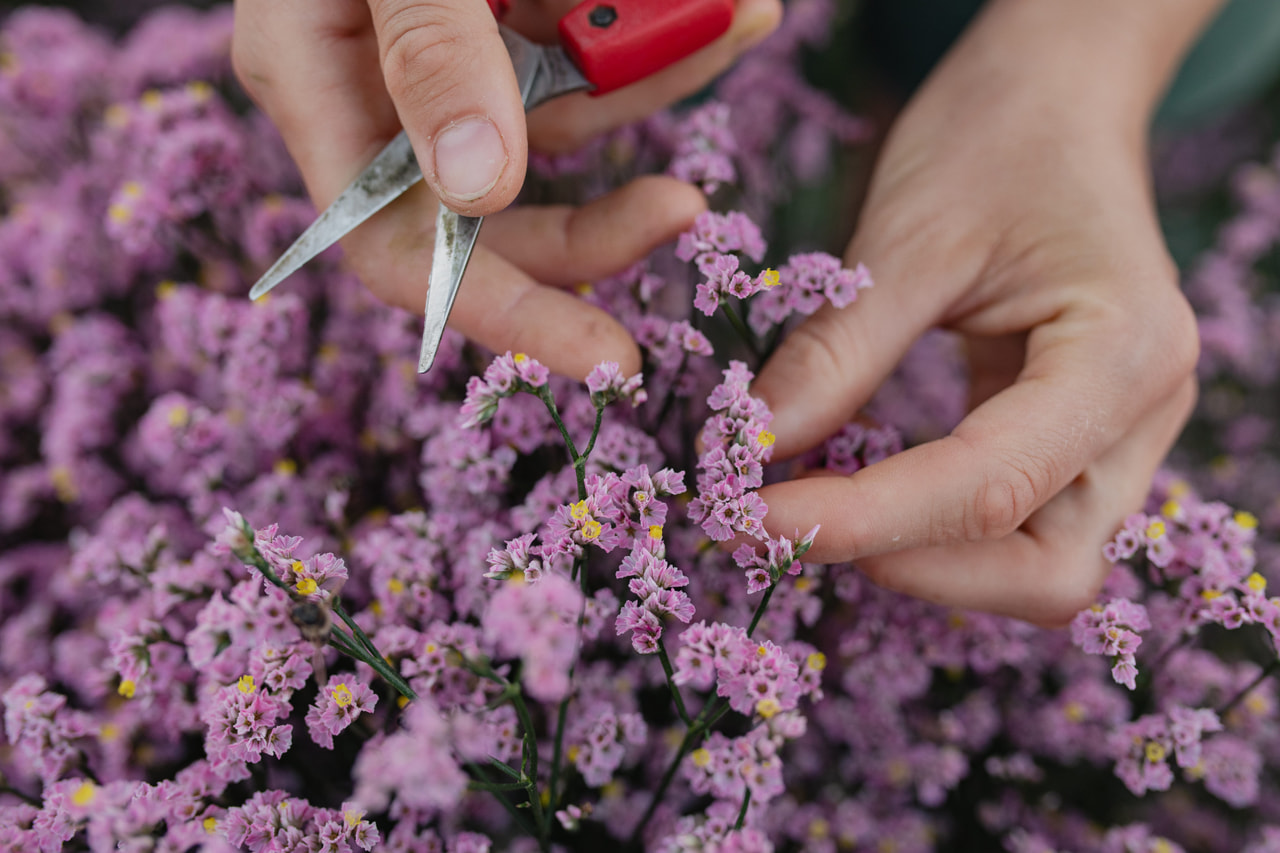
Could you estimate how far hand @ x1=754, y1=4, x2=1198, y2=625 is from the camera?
56.4 inches

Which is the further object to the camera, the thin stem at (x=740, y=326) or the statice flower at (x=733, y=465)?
the thin stem at (x=740, y=326)

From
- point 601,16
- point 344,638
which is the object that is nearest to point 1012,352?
Answer: point 601,16

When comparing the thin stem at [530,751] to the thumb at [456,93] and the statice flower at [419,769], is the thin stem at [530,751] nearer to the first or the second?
the statice flower at [419,769]

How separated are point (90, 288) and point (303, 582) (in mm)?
1796

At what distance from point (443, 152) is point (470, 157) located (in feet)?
0.18

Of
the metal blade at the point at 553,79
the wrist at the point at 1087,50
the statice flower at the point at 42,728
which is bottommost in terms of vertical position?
the statice flower at the point at 42,728

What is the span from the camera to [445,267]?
4.95 feet

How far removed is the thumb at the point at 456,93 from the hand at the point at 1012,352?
712 millimetres

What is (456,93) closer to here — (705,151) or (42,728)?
(705,151)

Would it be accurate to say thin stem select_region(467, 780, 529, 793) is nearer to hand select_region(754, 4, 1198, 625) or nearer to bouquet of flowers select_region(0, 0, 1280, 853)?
bouquet of flowers select_region(0, 0, 1280, 853)

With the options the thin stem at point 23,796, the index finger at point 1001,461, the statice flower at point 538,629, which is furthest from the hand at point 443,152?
the thin stem at point 23,796

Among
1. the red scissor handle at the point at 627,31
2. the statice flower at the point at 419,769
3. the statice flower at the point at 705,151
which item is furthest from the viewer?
the statice flower at the point at 705,151

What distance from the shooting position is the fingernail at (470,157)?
140 centimetres

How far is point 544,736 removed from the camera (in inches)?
65.0
